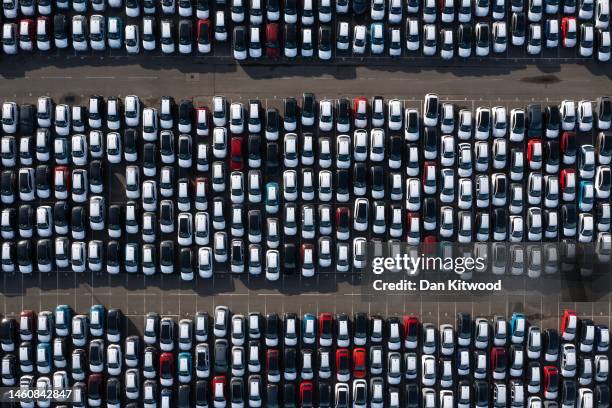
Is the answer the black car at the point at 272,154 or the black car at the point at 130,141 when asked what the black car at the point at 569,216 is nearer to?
the black car at the point at 272,154

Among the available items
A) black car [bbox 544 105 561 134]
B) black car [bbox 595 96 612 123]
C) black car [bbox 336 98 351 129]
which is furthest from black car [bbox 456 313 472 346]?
black car [bbox 595 96 612 123]

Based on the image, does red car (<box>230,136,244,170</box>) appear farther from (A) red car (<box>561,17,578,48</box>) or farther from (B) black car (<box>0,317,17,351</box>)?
(A) red car (<box>561,17,578,48</box>)

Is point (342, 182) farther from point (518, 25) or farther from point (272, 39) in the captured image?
point (518, 25)

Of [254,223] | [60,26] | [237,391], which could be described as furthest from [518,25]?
[237,391]

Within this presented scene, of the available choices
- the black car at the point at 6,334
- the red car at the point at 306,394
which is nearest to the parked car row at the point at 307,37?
the black car at the point at 6,334

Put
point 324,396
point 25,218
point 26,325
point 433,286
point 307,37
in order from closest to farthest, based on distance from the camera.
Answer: point 25,218
point 307,37
point 26,325
point 324,396
point 433,286

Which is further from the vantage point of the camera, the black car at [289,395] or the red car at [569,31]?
the red car at [569,31]
